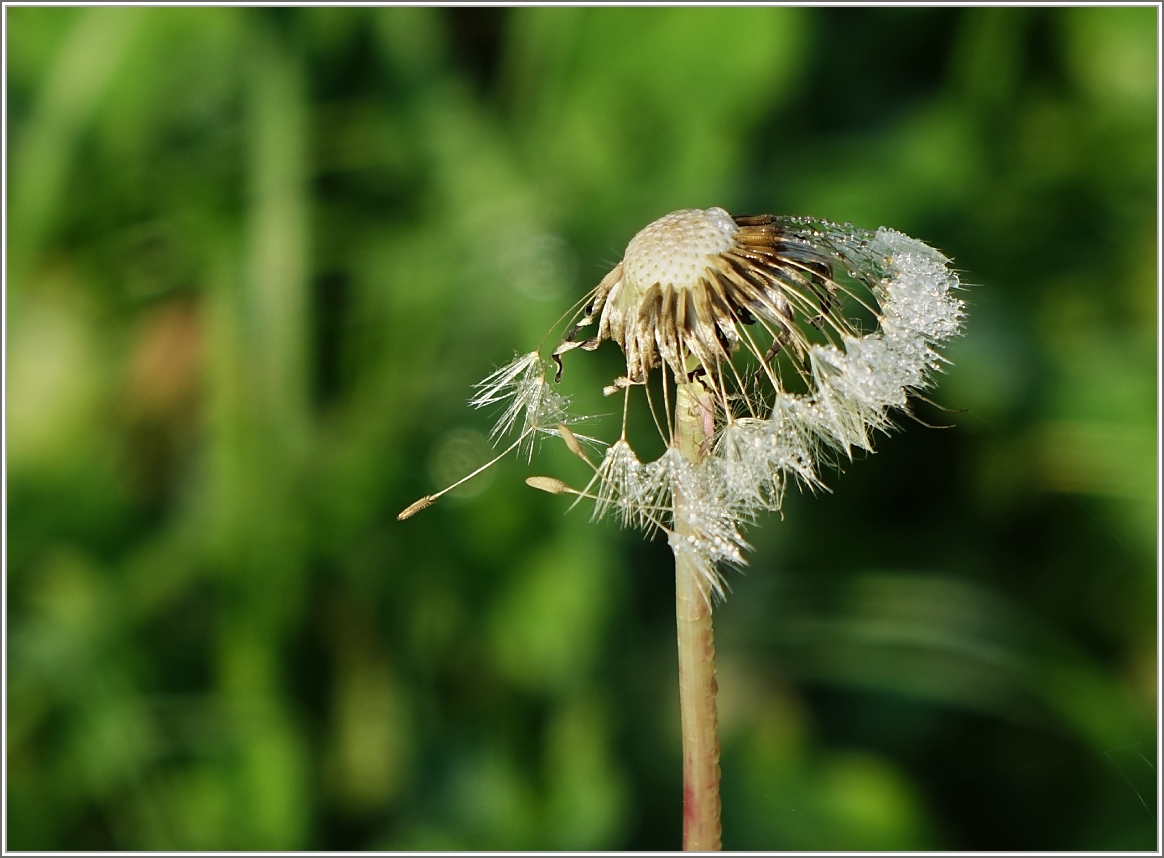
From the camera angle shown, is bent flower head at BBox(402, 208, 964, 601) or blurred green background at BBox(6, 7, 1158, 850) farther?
blurred green background at BBox(6, 7, 1158, 850)

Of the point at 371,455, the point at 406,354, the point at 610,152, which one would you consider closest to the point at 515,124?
the point at 610,152

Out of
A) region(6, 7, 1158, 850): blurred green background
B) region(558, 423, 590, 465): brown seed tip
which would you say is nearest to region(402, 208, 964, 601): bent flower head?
region(558, 423, 590, 465): brown seed tip

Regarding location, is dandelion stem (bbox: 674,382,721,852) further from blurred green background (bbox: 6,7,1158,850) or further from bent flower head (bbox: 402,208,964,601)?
blurred green background (bbox: 6,7,1158,850)

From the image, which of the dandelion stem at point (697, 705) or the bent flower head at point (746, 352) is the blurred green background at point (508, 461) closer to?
the bent flower head at point (746, 352)

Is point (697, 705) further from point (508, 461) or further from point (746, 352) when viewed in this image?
point (508, 461)

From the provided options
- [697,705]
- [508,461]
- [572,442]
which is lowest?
[697,705]

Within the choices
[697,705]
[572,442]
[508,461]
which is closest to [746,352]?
[572,442]
